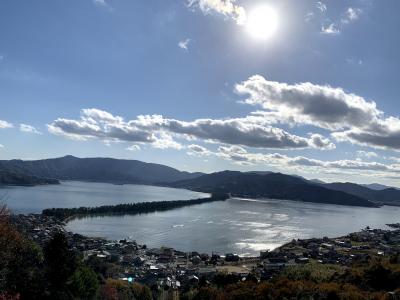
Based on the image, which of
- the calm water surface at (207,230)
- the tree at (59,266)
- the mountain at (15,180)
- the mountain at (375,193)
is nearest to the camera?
the tree at (59,266)

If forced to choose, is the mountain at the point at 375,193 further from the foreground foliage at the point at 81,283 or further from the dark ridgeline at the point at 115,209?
the foreground foliage at the point at 81,283

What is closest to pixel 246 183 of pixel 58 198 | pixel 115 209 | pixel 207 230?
pixel 58 198

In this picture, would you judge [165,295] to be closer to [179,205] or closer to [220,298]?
[220,298]

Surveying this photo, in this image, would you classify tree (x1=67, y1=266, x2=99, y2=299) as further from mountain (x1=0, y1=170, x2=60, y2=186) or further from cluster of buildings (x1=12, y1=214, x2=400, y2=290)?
mountain (x1=0, y1=170, x2=60, y2=186)

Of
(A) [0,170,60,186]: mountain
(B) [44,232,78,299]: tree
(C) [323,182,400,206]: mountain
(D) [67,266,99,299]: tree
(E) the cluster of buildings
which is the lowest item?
(E) the cluster of buildings

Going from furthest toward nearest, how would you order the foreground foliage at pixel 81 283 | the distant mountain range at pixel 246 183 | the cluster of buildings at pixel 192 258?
the distant mountain range at pixel 246 183
the cluster of buildings at pixel 192 258
the foreground foliage at pixel 81 283

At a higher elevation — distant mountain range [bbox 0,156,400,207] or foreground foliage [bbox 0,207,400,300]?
distant mountain range [bbox 0,156,400,207]

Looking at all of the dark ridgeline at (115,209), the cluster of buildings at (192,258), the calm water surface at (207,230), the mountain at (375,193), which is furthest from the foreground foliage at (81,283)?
the mountain at (375,193)

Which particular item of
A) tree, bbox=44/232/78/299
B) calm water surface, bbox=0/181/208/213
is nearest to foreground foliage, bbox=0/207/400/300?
tree, bbox=44/232/78/299
